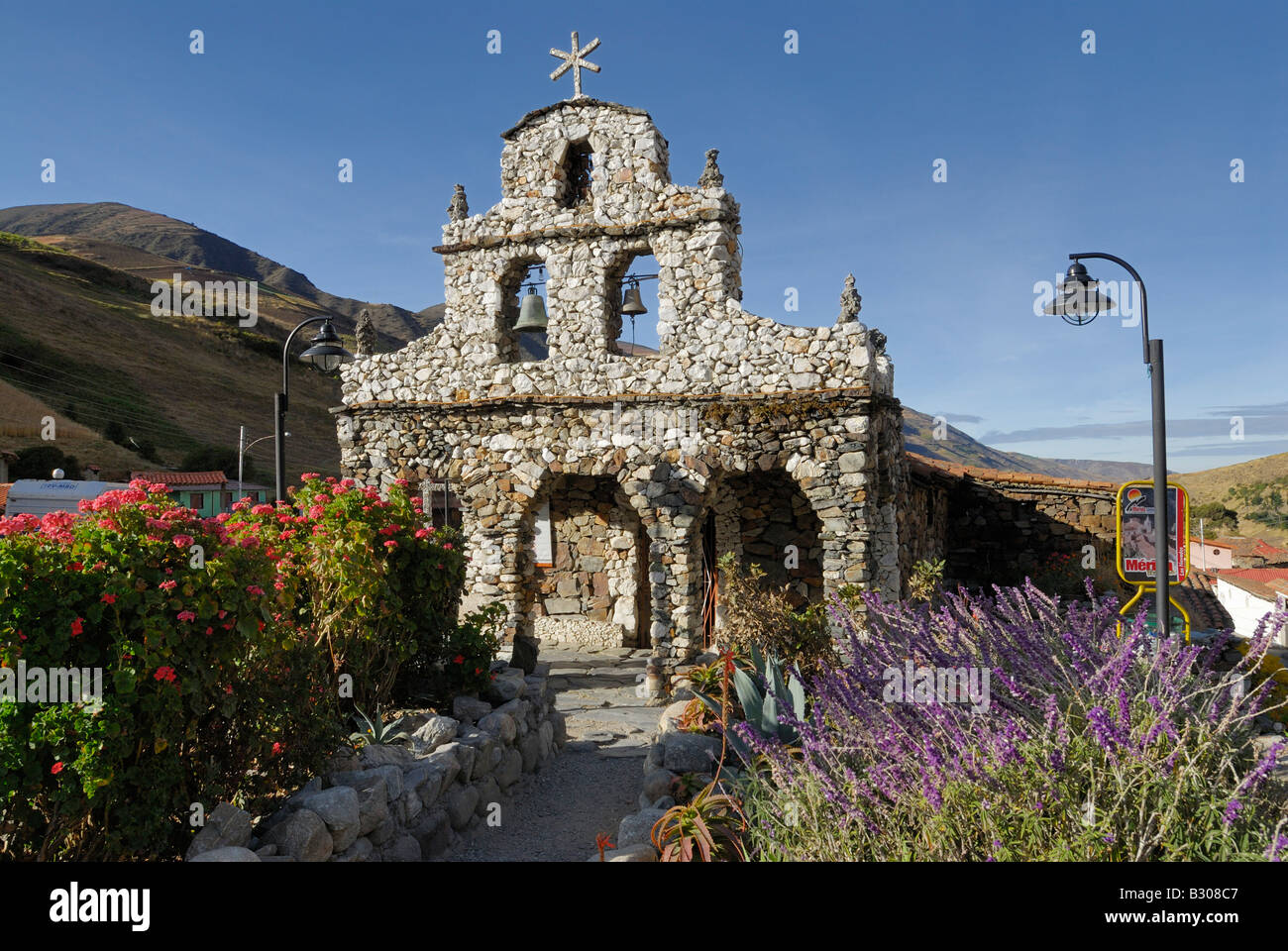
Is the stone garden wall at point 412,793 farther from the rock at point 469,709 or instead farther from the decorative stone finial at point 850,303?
the decorative stone finial at point 850,303

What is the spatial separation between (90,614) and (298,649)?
6.52 ft

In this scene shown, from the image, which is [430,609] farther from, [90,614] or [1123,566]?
[1123,566]

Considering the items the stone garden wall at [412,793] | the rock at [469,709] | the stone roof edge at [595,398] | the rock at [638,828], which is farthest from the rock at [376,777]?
the stone roof edge at [595,398]

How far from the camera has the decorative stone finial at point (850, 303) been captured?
10.6m

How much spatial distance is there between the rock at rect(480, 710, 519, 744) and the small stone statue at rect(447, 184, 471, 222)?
784 cm

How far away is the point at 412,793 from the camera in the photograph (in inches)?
219

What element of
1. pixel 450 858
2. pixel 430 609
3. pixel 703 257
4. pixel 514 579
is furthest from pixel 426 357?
pixel 450 858

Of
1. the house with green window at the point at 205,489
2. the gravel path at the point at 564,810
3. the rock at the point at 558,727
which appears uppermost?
the house with green window at the point at 205,489

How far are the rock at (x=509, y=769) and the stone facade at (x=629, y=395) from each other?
11.3ft

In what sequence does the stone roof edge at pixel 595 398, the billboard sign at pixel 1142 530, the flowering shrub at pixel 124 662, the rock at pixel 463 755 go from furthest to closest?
1. the stone roof edge at pixel 595 398
2. the billboard sign at pixel 1142 530
3. the rock at pixel 463 755
4. the flowering shrub at pixel 124 662

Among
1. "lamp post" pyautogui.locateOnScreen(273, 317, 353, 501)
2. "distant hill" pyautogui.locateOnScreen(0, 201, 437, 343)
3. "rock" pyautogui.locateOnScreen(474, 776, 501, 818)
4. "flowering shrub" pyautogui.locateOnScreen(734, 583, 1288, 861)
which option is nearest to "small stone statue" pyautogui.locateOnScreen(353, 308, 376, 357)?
"lamp post" pyautogui.locateOnScreen(273, 317, 353, 501)

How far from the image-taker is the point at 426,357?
1227 centimetres

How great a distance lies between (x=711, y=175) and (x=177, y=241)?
144 m
